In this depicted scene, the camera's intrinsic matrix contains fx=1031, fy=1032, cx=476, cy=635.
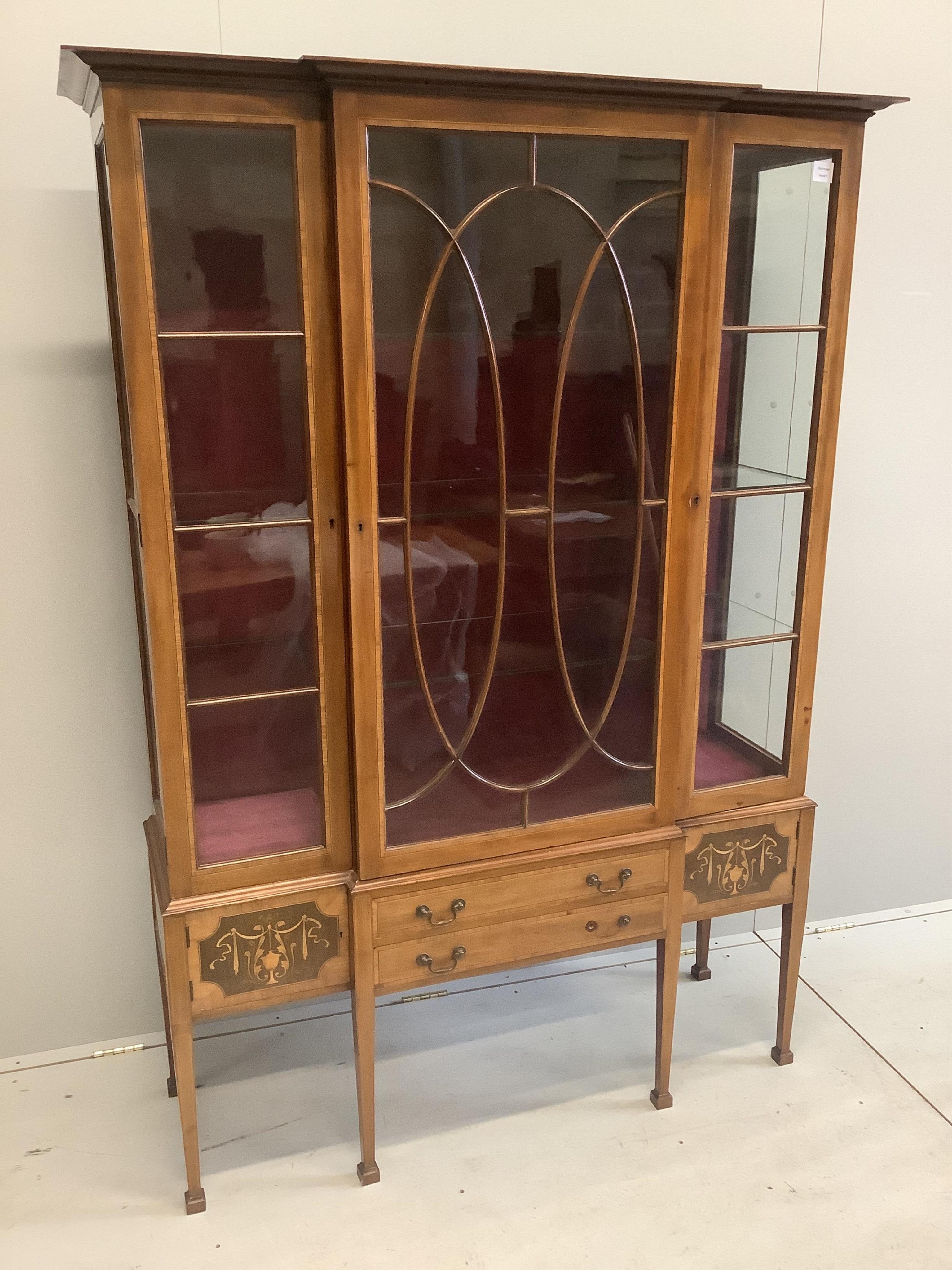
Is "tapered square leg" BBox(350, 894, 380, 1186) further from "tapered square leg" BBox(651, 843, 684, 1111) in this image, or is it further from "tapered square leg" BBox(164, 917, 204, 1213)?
"tapered square leg" BBox(651, 843, 684, 1111)

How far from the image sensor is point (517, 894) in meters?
1.79

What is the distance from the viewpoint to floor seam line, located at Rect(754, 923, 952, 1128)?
197 centimetres

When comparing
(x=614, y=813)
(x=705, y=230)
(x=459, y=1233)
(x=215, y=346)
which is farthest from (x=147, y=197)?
(x=459, y=1233)

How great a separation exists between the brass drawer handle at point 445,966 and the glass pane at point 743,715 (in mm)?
528

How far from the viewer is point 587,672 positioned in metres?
1.78

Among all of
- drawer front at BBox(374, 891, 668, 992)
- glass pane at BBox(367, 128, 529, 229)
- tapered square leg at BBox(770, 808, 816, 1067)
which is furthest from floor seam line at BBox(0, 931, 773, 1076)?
glass pane at BBox(367, 128, 529, 229)

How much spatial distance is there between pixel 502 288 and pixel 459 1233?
4.98 feet

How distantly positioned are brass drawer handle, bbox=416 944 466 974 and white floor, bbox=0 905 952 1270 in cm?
36

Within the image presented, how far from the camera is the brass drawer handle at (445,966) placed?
176 centimetres

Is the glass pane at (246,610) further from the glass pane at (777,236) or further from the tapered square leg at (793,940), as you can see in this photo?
the tapered square leg at (793,940)

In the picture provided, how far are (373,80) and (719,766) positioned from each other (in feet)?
4.24

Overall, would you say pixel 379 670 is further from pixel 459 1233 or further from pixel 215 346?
pixel 459 1233

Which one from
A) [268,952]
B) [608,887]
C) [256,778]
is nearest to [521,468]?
[256,778]

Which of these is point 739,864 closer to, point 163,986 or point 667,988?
point 667,988
